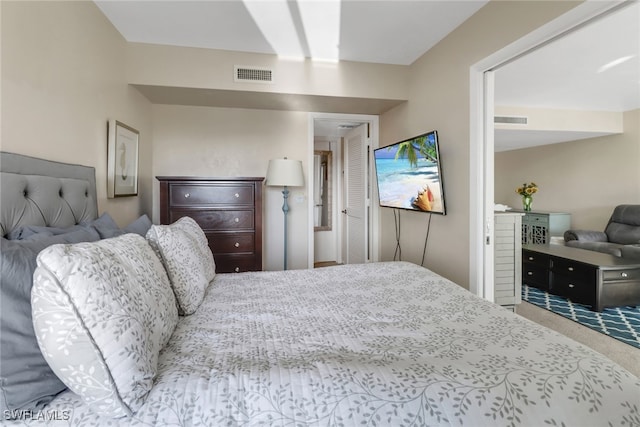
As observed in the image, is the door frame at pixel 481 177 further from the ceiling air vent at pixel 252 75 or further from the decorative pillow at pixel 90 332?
the decorative pillow at pixel 90 332

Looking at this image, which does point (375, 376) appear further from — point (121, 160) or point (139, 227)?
point (121, 160)

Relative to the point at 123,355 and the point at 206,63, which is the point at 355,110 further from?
the point at 123,355

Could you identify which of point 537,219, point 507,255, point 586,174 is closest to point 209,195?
point 507,255

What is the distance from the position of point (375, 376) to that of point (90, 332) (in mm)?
757

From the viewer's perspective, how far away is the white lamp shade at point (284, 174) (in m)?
3.25

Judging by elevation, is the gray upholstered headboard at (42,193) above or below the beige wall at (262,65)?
below

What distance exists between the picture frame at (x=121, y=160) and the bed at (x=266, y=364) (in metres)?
1.04

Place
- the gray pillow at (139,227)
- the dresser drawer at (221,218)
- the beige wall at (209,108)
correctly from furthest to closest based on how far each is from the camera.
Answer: the dresser drawer at (221,218) → the gray pillow at (139,227) → the beige wall at (209,108)

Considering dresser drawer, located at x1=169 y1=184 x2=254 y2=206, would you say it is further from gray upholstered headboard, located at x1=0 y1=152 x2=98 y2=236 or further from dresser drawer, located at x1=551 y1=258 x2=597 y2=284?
dresser drawer, located at x1=551 y1=258 x2=597 y2=284

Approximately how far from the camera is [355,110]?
3.67 m

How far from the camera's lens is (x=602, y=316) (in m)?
3.09

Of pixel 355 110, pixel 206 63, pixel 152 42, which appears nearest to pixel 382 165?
pixel 355 110

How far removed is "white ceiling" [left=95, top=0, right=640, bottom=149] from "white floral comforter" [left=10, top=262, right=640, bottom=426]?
171cm

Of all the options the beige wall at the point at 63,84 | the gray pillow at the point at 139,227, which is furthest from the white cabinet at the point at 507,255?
the beige wall at the point at 63,84
